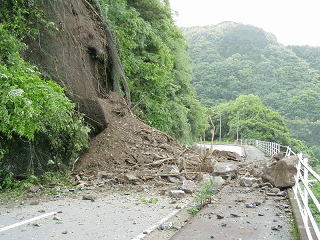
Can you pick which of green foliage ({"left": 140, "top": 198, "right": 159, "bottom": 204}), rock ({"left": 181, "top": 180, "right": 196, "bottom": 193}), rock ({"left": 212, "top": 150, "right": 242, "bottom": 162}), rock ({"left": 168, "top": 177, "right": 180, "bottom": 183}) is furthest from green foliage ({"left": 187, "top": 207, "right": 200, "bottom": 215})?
rock ({"left": 212, "top": 150, "right": 242, "bottom": 162})

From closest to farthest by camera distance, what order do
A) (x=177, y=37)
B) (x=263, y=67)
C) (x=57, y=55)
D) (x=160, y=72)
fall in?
(x=57, y=55), (x=160, y=72), (x=177, y=37), (x=263, y=67)

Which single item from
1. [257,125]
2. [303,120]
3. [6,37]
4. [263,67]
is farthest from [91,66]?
[263,67]

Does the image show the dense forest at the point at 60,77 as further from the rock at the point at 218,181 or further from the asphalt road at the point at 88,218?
the rock at the point at 218,181

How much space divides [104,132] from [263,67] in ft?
309

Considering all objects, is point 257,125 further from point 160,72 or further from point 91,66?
point 91,66

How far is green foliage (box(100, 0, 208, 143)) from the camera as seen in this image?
21.0 metres

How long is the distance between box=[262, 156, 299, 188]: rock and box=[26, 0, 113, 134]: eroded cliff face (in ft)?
21.1

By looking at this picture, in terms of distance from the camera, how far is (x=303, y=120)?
7969cm

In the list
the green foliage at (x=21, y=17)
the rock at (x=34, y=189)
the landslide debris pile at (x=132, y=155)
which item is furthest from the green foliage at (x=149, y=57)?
the rock at (x=34, y=189)

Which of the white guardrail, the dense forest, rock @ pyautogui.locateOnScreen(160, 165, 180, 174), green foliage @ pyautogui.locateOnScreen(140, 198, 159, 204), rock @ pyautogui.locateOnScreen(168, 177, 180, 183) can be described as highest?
the dense forest

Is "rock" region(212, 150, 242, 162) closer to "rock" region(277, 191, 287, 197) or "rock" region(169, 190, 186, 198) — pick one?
"rock" region(277, 191, 287, 197)

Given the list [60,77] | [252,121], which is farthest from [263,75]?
[60,77]

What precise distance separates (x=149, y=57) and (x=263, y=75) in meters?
81.8

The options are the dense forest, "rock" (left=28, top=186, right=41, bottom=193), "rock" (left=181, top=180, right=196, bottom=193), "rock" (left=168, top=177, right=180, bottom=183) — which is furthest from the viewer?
"rock" (left=168, top=177, right=180, bottom=183)
